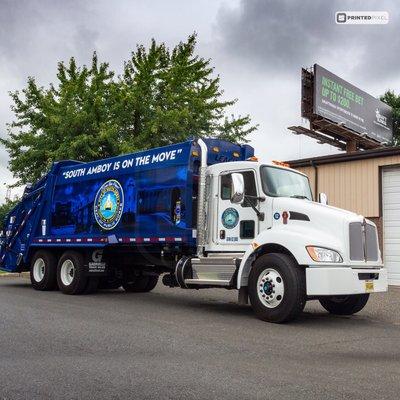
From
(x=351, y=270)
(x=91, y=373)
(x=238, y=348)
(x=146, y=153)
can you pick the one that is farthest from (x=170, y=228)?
(x=91, y=373)

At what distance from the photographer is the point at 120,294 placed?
1299 centimetres

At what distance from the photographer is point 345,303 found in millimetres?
9805

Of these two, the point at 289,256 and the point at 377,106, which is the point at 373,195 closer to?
the point at 289,256

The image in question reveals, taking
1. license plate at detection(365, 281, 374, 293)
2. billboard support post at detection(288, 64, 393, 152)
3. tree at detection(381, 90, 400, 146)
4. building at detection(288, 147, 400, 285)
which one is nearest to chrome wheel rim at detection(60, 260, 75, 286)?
license plate at detection(365, 281, 374, 293)

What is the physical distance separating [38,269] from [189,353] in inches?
334

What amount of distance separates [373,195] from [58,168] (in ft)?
30.2

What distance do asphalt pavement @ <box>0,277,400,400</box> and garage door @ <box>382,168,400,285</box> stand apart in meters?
5.57

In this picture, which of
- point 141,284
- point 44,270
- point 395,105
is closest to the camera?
point 44,270

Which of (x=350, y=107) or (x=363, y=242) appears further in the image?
(x=350, y=107)

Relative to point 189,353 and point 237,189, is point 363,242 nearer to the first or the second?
point 237,189

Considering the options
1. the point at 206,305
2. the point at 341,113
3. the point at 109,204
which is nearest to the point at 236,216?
the point at 206,305

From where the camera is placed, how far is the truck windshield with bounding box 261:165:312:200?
944cm

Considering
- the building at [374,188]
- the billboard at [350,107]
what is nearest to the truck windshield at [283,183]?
the building at [374,188]

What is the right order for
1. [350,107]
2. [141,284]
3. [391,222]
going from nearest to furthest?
[141,284]
[391,222]
[350,107]
